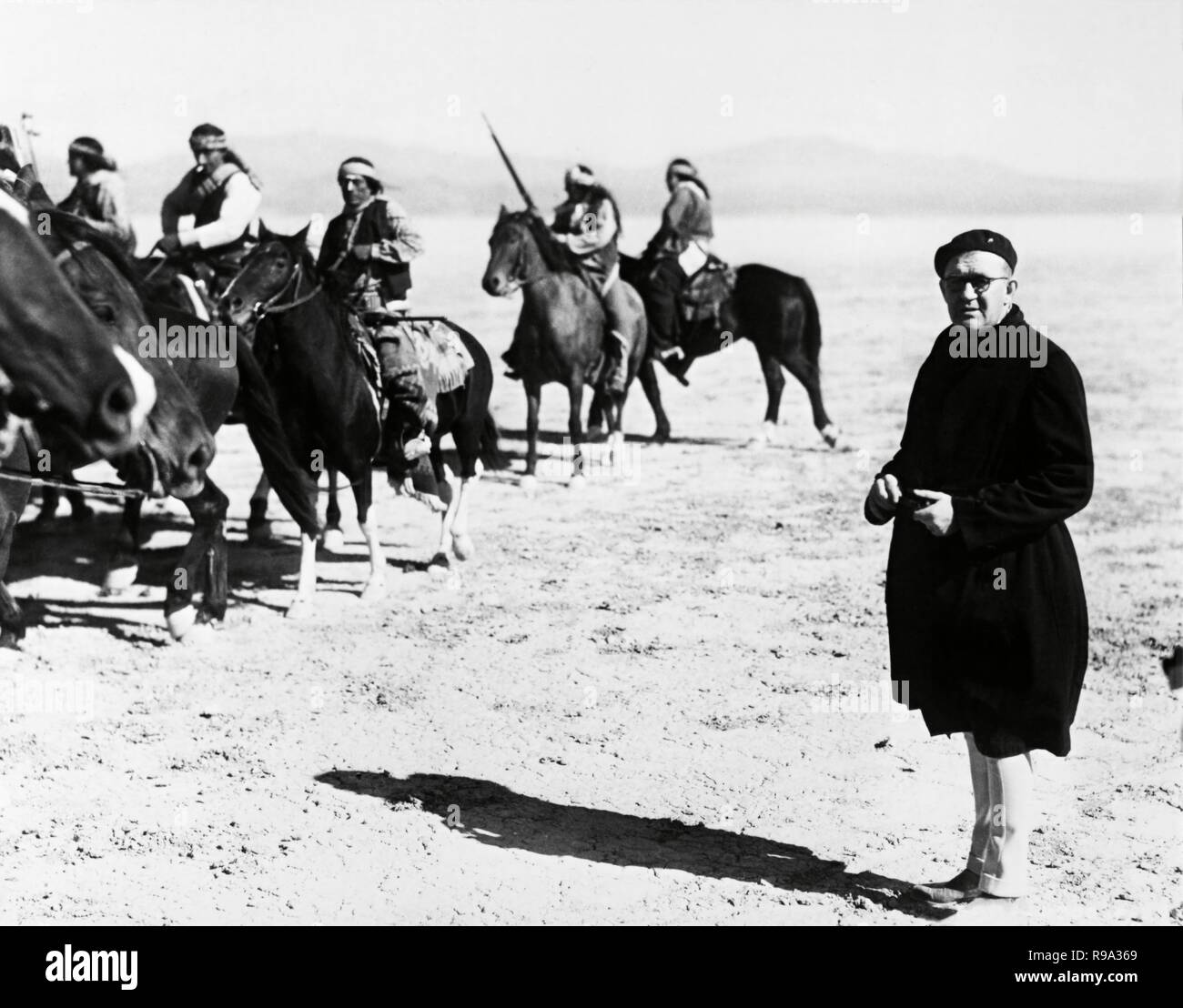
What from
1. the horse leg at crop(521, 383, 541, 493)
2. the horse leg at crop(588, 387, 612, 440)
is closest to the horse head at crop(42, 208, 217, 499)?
the horse leg at crop(521, 383, 541, 493)

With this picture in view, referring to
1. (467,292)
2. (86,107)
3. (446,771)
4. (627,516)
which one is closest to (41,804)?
(446,771)

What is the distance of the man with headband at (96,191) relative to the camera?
9.95 meters

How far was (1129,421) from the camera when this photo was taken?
15.6 metres

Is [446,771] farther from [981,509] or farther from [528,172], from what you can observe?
[528,172]

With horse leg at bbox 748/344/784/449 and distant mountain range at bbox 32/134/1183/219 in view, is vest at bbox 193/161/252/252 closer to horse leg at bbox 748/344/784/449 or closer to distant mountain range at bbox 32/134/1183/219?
horse leg at bbox 748/344/784/449

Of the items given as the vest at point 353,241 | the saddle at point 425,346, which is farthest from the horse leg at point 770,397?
the vest at point 353,241

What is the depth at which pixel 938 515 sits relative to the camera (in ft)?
15.5

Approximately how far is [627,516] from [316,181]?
34901mm

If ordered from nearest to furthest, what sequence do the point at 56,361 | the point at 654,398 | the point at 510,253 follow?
the point at 56,361 < the point at 510,253 < the point at 654,398

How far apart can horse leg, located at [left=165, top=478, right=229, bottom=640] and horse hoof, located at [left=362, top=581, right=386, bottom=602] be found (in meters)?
0.93

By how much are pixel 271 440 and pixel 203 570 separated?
812 mm

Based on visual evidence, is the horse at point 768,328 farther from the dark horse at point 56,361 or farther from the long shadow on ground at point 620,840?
the dark horse at point 56,361

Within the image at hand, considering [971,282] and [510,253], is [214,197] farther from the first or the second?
[971,282]

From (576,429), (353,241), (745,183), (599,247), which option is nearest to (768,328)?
(599,247)
